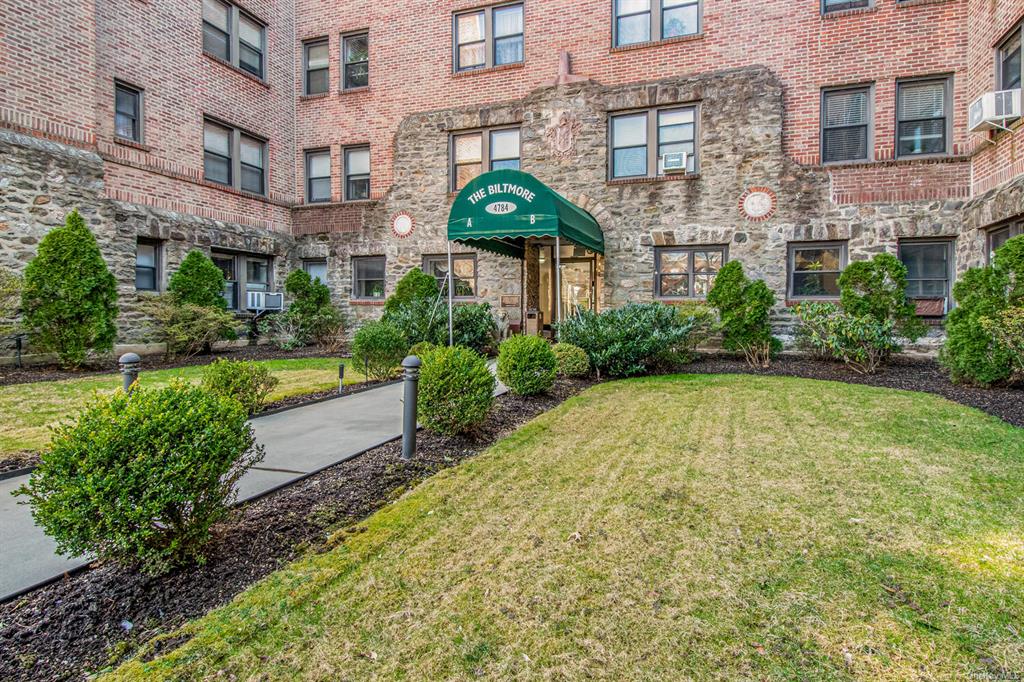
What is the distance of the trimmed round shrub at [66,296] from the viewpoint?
28.9 ft

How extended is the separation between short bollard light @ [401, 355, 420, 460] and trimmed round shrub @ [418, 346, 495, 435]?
0.42 metres

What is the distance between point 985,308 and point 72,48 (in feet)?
51.1

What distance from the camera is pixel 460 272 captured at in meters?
14.3

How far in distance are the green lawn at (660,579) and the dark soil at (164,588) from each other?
0.17m

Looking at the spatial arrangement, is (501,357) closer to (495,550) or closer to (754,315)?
(495,550)

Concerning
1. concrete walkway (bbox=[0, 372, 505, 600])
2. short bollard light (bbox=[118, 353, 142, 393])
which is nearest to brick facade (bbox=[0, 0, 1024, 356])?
concrete walkway (bbox=[0, 372, 505, 600])

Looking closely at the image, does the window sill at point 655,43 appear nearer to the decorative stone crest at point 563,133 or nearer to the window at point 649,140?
the window at point 649,140

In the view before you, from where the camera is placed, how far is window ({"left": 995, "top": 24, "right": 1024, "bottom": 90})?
8977 millimetres

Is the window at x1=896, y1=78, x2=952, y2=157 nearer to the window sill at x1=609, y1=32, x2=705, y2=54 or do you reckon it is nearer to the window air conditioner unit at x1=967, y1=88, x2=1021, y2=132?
the window air conditioner unit at x1=967, y1=88, x2=1021, y2=132

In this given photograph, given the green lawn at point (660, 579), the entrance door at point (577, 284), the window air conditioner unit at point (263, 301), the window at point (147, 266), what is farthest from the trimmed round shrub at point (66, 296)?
the entrance door at point (577, 284)

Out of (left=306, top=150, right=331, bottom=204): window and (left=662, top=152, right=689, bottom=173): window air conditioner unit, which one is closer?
(left=662, top=152, right=689, bottom=173): window air conditioner unit

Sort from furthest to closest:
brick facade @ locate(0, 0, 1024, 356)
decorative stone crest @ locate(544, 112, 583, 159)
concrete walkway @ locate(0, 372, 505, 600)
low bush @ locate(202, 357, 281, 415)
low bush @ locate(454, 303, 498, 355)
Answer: decorative stone crest @ locate(544, 112, 583, 159), low bush @ locate(454, 303, 498, 355), brick facade @ locate(0, 0, 1024, 356), low bush @ locate(202, 357, 281, 415), concrete walkway @ locate(0, 372, 505, 600)

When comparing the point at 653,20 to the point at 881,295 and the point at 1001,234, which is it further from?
the point at 1001,234

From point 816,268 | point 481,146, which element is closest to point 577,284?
point 481,146
